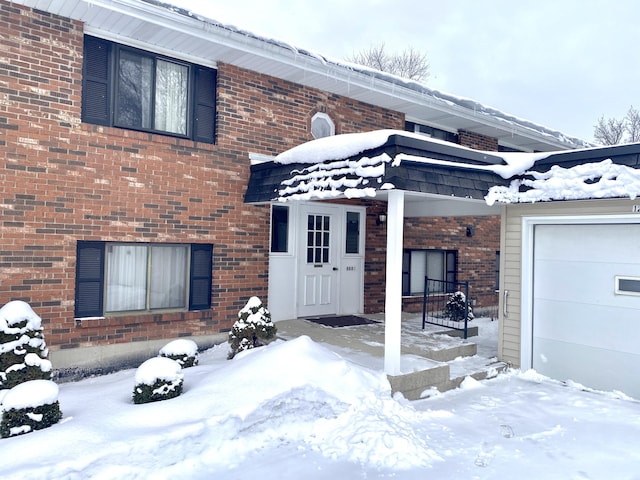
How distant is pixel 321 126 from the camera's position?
10.1m

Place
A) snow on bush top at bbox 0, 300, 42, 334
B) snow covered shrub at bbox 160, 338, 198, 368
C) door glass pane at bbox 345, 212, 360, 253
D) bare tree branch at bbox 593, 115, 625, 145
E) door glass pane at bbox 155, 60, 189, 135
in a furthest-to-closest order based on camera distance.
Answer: bare tree branch at bbox 593, 115, 625, 145 → door glass pane at bbox 345, 212, 360, 253 → door glass pane at bbox 155, 60, 189, 135 → snow covered shrub at bbox 160, 338, 198, 368 → snow on bush top at bbox 0, 300, 42, 334

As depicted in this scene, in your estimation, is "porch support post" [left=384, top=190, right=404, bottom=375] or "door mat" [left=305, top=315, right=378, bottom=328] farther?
"door mat" [left=305, top=315, right=378, bottom=328]

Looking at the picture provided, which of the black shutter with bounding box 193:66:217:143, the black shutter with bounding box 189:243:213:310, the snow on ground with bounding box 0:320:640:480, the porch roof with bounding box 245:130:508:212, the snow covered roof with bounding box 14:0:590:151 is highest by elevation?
the snow covered roof with bounding box 14:0:590:151

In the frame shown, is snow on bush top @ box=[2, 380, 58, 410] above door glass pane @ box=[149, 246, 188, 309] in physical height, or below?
below

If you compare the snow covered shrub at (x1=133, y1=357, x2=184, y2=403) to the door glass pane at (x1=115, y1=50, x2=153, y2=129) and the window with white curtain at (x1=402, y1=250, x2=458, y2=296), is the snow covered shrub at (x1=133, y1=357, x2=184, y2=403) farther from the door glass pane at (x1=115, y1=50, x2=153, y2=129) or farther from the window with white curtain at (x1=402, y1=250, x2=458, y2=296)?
the window with white curtain at (x1=402, y1=250, x2=458, y2=296)

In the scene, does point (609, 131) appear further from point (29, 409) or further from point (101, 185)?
point (29, 409)

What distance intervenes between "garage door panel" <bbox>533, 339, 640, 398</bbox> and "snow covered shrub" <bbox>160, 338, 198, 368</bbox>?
17.7 ft

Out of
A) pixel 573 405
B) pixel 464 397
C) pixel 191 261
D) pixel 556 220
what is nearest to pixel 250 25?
pixel 191 261

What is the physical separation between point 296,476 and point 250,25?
22.4ft

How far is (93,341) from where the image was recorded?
23.7ft

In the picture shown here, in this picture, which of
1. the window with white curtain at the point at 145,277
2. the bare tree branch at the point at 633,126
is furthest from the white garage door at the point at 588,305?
the bare tree branch at the point at 633,126

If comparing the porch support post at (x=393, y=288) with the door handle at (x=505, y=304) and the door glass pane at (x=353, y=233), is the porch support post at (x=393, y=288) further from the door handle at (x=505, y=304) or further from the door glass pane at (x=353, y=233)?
the door glass pane at (x=353, y=233)

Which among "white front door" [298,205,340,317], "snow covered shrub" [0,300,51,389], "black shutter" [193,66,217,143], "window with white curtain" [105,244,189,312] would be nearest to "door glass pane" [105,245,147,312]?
"window with white curtain" [105,244,189,312]

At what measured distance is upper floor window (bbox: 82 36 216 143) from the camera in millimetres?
7324
